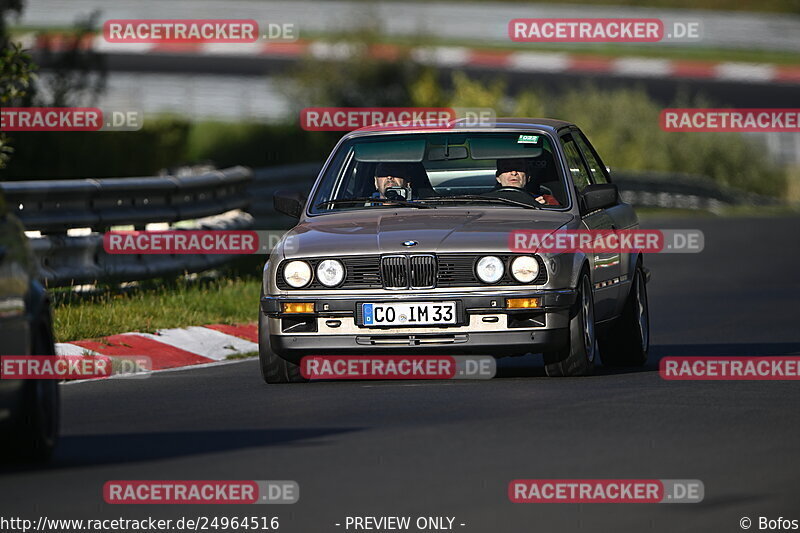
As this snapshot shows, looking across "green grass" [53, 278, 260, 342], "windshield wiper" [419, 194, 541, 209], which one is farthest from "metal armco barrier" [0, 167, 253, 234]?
"windshield wiper" [419, 194, 541, 209]

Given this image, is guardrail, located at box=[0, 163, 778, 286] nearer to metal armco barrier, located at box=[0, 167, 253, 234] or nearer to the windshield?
metal armco barrier, located at box=[0, 167, 253, 234]

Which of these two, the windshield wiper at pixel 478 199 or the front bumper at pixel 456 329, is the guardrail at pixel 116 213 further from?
the front bumper at pixel 456 329

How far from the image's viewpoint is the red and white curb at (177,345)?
13156 millimetres

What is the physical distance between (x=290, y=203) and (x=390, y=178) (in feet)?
2.19

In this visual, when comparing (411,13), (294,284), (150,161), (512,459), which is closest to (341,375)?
(294,284)

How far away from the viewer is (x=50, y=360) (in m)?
8.34

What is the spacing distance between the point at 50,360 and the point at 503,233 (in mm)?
3680

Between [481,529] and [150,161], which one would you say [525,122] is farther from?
[150,161]

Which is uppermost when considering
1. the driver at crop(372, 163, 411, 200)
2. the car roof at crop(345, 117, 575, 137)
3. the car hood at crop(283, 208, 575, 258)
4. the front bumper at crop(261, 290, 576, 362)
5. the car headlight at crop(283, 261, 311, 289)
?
the car roof at crop(345, 117, 575, 137)

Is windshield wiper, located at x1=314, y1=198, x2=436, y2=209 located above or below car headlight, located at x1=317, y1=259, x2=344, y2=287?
above

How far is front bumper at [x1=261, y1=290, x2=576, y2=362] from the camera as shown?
Answer: 11.0m

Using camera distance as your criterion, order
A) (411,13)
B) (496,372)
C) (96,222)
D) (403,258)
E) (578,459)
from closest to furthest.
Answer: (578,459) → (403,258) → (496,372) → (96,222) → (411,13)

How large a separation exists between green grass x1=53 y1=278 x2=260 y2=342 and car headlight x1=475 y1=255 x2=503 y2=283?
140 inches

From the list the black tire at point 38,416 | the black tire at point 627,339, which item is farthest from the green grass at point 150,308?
the black tire at point 38,416
